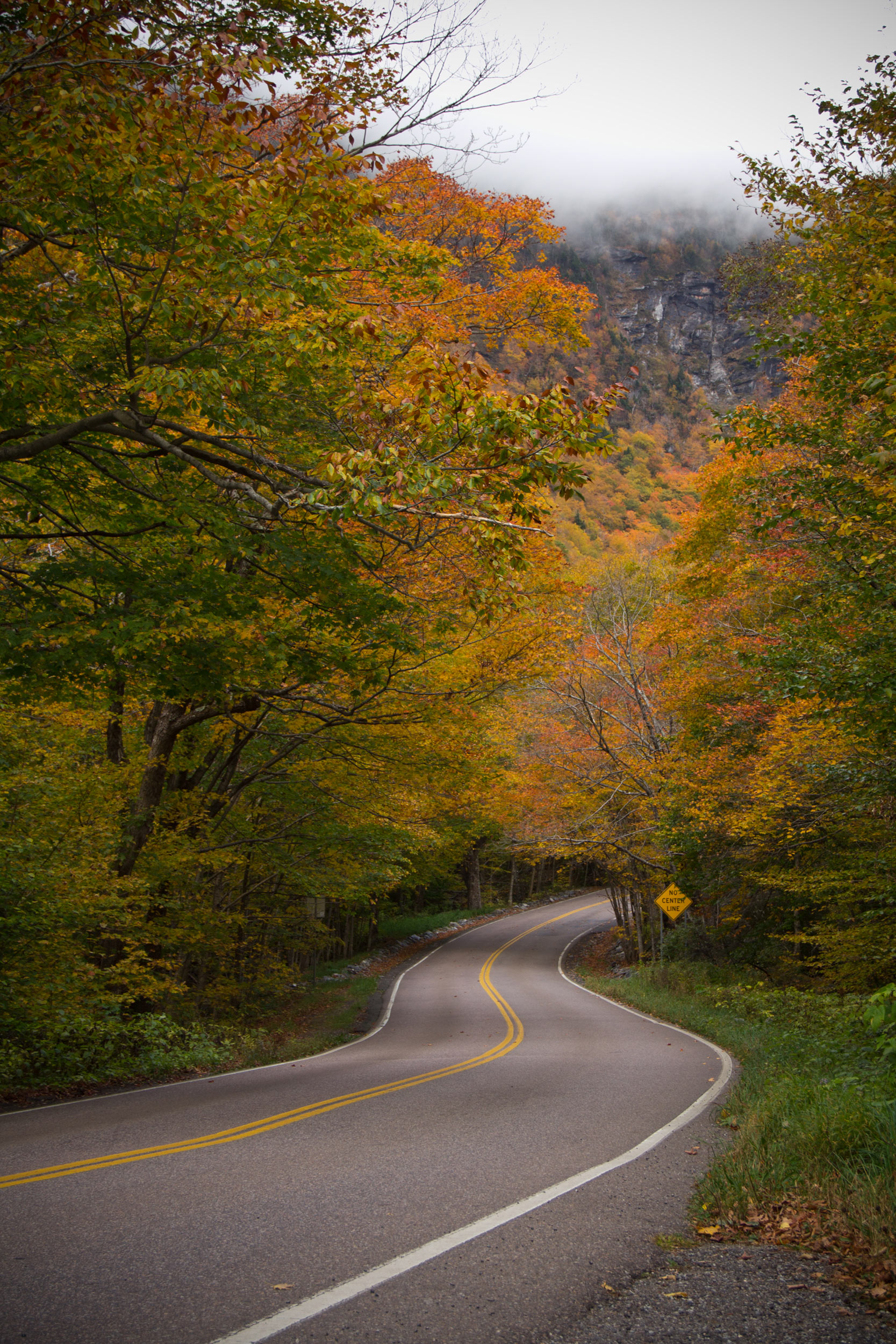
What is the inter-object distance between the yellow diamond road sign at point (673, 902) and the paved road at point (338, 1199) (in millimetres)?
7745

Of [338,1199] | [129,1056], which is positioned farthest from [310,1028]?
[338,1199]

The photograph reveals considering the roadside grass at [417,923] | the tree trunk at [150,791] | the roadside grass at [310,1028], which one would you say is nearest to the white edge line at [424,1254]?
the roadside grass at [310,1028]

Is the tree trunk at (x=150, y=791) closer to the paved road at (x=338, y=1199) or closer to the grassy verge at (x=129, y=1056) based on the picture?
the grassy verge at (x=129, y=1056)

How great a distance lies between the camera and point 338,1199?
5.30 metres

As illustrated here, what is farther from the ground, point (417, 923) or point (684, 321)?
point (684, 321)

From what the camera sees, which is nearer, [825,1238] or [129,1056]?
[825,1238]

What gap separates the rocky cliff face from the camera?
7662cm

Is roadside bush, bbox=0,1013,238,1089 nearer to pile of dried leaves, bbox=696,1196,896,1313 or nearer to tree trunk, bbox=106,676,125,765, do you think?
tree trunk, bbox=106,676,125,765

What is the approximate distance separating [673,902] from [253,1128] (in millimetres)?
13833

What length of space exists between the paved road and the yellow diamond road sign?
Result: 7745 millimetres

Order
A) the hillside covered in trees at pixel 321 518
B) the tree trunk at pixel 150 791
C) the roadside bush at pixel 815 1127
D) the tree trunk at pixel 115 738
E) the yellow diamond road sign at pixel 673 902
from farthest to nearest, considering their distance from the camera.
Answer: the yellow diamond road sign at pixel 673 902
the tree trunk at pixel 115 738
the tree trunk at pixel 150 791
the hillside covered in trees at pixel 321 518
the roadside bush at pixel 815 1127

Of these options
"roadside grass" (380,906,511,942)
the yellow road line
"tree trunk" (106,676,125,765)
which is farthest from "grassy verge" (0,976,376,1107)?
"roadside grass" (380,906,511,942)

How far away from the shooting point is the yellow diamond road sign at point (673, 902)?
61.5 ft

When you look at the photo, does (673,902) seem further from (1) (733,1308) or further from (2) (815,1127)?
(1) (733,1308)
